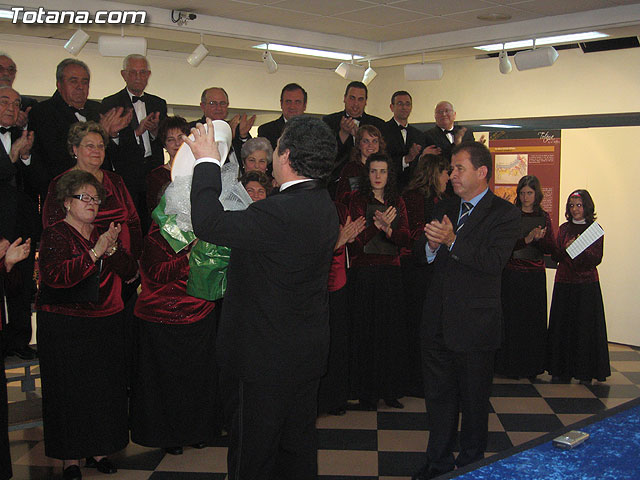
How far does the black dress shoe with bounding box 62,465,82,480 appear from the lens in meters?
3.73

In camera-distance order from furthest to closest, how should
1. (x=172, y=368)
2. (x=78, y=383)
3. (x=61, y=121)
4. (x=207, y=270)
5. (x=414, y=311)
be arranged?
(x=414, y=311), (x=61, y=121), (x=172, y=368), (x=78, y=383), (x=207, y=270)

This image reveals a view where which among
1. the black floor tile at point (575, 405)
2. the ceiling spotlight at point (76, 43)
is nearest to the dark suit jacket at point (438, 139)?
the black floor tile at point (575, 405)

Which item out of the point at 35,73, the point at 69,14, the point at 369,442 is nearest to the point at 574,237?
the point at 369,442

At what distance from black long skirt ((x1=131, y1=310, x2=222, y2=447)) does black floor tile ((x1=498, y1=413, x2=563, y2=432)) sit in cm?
210

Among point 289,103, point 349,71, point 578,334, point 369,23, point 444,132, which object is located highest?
point 369,23

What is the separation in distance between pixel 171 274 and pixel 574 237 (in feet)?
12.1

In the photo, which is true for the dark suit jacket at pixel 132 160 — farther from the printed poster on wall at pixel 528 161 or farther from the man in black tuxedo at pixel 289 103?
the printed poster on wall at pixel 528 161

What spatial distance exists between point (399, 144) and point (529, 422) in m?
2.68

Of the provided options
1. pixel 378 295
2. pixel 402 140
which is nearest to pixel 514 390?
pixel 378 295

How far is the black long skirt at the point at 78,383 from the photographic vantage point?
11.8ft

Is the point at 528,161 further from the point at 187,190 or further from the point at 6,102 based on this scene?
the point at 187,190

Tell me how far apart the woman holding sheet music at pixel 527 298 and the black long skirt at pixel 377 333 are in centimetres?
136

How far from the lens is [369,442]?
4.38 metres

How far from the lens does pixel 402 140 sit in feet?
20.8
